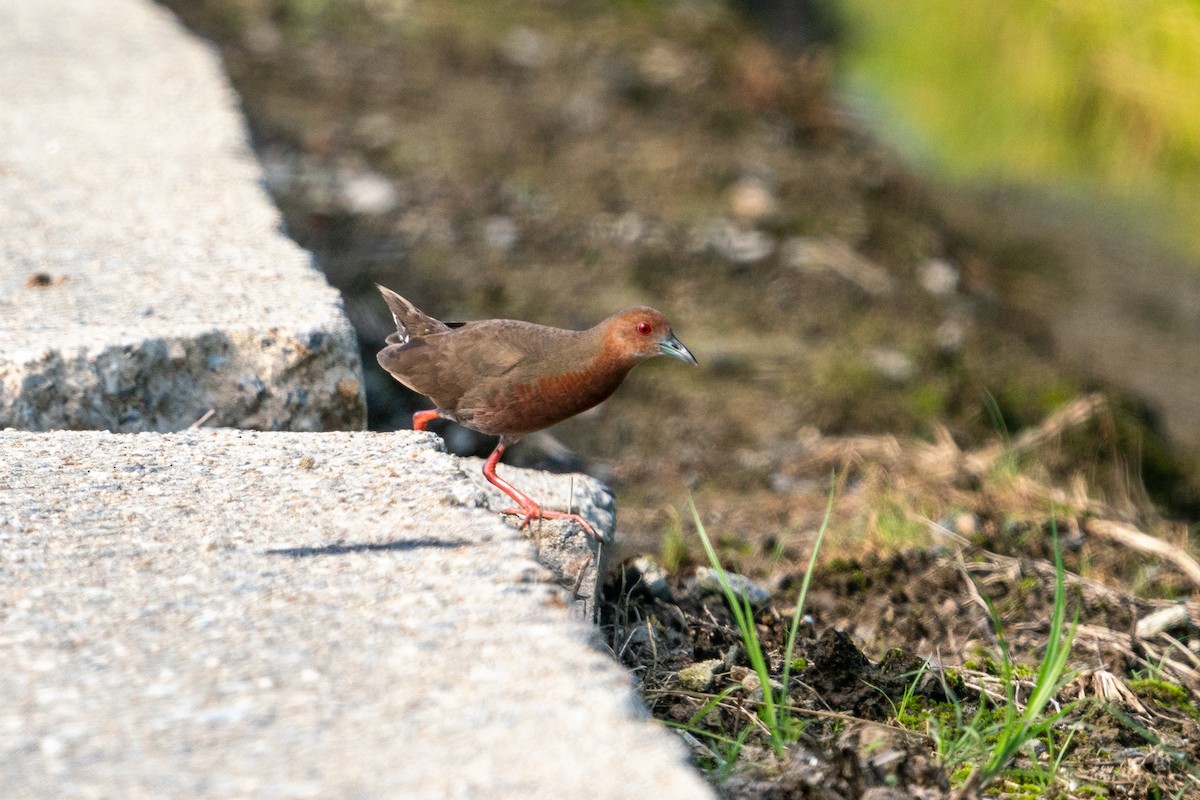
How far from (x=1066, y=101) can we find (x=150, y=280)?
688 centimetres

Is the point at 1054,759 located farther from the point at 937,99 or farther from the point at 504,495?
the point at 937,99

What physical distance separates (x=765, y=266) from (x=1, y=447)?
4.07m

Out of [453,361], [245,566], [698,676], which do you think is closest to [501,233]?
[453,361]

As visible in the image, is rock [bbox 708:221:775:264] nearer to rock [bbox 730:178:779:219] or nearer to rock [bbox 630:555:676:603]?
rock [bbox 730:178:779:219]

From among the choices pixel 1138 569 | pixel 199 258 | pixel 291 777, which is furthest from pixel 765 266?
pixel 291 777

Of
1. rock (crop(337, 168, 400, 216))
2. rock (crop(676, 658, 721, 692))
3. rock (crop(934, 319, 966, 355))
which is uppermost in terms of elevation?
rock (crop(676, 658, 721, 692))

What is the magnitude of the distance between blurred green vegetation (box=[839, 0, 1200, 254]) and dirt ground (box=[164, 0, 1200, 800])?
0.66m

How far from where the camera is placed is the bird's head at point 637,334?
315 cm

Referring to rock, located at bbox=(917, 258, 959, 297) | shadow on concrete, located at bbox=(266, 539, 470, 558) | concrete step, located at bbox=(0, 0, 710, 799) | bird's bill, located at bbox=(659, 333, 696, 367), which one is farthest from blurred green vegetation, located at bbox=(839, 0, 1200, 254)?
shadow on concrete, located at bbox=(266, 539, 470, 558)

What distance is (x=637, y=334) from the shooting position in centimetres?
317

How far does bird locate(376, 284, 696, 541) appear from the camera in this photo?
10.3ft

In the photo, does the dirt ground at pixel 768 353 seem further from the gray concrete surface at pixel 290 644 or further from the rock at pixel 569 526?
the gray concrete surface at pixel 290 644

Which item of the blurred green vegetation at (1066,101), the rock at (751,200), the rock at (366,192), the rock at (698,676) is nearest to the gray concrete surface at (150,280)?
the rock at (366,192)

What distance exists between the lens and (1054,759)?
97.1 inches
